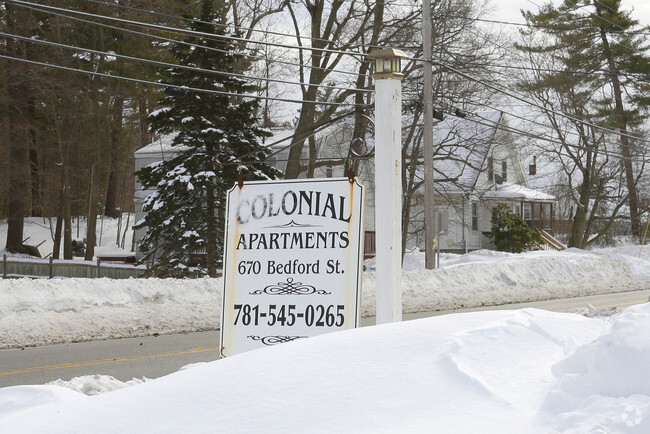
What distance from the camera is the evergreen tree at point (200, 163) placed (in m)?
22.4

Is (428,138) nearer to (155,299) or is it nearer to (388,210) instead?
(155,299)

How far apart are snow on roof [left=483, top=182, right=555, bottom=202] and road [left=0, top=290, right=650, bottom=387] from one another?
110 feet

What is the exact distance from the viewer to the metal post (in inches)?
269

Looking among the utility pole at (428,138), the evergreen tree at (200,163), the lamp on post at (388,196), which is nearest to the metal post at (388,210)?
the lamp on post at (388,196)

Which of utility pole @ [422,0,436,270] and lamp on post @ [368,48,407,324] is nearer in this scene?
lamp on post @ [368,48,407,324]

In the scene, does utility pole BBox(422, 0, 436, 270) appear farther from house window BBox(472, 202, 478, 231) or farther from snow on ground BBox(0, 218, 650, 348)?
house window BBox(472, 202, 478, 231)

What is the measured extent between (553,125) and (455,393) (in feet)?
116

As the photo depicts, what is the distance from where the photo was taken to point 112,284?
14.6 meters

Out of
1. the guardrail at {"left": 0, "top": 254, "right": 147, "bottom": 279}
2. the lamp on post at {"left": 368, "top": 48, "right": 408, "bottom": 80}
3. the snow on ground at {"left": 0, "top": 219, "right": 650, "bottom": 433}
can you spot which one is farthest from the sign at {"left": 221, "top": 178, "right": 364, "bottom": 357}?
the guardrail at {"left": 0, "top": 254, "right": 147, "bottom": 279}

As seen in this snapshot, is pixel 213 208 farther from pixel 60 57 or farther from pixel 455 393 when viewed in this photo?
pixel 455 393

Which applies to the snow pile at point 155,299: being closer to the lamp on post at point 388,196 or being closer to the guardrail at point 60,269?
the lamp on post at point 388,196

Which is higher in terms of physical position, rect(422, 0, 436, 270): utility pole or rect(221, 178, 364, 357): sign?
rect(422, 0, 436, 270): utility pole

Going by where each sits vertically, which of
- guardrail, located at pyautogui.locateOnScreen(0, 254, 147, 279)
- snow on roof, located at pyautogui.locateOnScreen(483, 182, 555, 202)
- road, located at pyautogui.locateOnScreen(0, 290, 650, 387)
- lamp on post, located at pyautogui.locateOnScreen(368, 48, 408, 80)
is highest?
snow on roof, located at pyautogui.locateOnScreen(483, 182, 555, 202)

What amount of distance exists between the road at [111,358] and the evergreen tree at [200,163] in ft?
30.7
